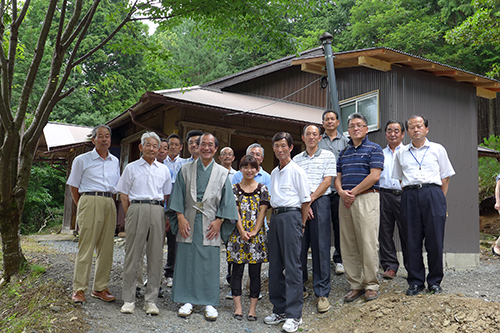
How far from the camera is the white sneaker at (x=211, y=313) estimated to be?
4258 mm

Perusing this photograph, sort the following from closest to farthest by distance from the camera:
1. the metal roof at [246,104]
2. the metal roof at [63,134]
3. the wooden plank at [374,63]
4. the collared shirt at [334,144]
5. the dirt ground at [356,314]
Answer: the dirt ground at [356,314] < the collared shirt at [334,144] < the wooden plank at [374,63] < the metal roof at [246,104] < the metal roof at [63,134]

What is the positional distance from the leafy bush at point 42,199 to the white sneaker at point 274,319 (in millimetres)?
14504

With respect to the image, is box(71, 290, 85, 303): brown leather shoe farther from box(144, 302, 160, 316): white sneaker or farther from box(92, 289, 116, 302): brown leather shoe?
box(144, 302, 160, 316): white sneaker

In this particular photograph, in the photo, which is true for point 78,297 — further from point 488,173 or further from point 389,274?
point 488,173

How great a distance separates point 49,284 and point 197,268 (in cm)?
209

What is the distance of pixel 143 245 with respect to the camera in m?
4.48

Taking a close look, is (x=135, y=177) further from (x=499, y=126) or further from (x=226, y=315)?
(x=499, y=126)

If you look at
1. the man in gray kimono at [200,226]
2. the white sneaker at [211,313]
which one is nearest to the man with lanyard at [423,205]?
the man in gray kimono at [200,226]

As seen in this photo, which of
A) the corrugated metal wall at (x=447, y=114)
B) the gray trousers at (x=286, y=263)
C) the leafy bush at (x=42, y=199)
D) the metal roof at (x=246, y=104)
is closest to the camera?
the gray trousers at (x=286, y=263)

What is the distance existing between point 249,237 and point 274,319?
2.98ft

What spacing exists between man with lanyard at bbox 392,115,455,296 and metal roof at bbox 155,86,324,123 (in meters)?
4.62

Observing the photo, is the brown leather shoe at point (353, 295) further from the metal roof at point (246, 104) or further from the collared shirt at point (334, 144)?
the metal roof at point (246, 104)

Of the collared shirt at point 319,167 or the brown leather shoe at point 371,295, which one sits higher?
the collared shirt at point 319,167

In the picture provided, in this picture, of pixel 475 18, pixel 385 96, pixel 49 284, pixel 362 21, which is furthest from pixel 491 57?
pixel 49 284
